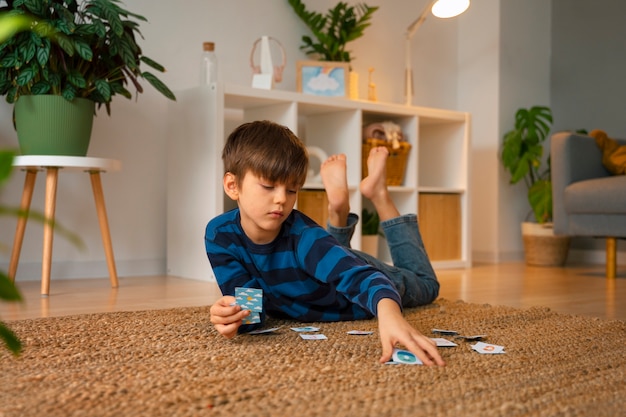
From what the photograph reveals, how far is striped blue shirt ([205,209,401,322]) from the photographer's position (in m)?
1.49

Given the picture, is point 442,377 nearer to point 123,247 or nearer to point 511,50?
point 123,247

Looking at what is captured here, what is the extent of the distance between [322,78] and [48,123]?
1466mm

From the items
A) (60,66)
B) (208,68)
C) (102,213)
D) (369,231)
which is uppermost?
(208,68)

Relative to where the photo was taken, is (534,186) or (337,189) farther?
(534,186)

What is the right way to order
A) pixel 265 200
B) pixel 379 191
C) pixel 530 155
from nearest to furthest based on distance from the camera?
pixel 265 200
pixel 379 191
pixel 530 155

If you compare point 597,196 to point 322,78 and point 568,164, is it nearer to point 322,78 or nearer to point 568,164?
point 568,164

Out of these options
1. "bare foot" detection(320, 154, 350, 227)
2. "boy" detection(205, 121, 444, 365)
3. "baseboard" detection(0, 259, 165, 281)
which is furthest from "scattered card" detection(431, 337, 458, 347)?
"baseboard" detection(0, 259, 165, 281)

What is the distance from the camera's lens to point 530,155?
164 inches

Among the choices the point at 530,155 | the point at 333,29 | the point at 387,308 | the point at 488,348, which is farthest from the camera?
the point at 530,155

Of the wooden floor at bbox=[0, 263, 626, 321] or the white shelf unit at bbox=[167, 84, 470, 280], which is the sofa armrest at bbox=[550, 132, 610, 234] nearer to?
the wooden floor at bbox=[0, 263, 626, 321]

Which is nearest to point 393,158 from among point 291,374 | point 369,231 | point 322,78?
point 369,231

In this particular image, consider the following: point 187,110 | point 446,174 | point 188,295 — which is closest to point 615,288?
point 446,174

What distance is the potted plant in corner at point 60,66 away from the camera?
2287 mm

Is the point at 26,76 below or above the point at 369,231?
above
